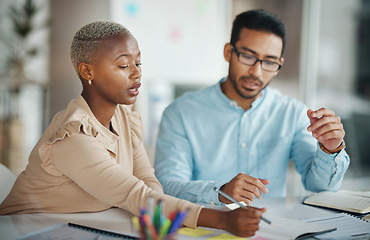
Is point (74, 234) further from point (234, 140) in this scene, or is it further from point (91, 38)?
point (234, 140)

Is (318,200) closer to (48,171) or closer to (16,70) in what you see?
(48,171)

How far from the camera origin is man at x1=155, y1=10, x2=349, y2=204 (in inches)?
57.1

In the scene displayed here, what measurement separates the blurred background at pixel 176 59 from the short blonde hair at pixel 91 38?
8.38 ft

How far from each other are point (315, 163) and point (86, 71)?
832mm

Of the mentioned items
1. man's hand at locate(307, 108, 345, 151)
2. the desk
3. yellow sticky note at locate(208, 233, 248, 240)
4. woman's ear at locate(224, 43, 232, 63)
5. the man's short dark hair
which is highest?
the man's short dark hair

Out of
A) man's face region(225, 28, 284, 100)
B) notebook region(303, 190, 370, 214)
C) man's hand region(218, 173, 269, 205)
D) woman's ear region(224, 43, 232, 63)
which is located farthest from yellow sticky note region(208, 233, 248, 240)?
woman's ear region(224, 43, 232, 63)

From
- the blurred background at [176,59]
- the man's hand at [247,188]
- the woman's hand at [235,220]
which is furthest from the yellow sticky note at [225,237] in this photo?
the blurred background at [176,59]

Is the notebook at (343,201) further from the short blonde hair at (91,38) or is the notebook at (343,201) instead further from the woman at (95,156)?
the short blonde hair at (91,38)

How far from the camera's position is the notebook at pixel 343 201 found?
1.12 meters

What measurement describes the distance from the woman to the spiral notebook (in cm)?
7

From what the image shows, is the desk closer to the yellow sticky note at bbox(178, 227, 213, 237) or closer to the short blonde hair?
the yellow sticky note at bbox(178, 227, 213, 237)

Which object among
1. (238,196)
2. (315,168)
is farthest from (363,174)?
(238,196)

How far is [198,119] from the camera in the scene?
1590mm

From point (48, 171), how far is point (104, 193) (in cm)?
14
